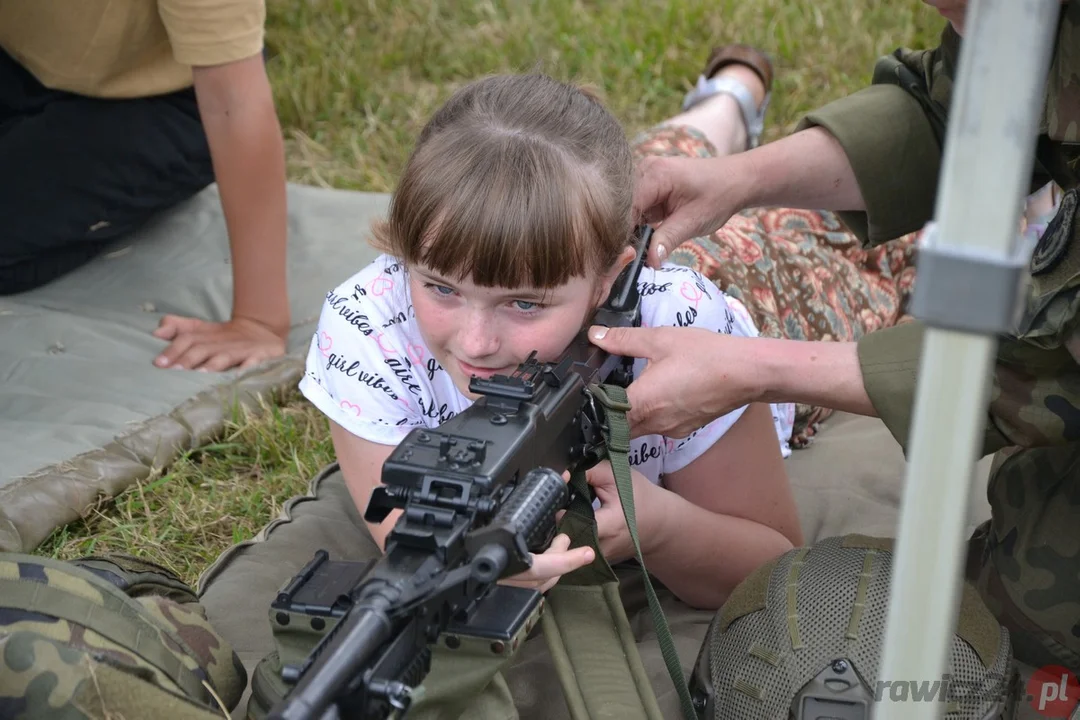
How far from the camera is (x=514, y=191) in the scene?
2.24 metres

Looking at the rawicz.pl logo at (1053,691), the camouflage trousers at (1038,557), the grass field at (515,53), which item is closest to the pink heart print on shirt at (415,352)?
the camouflage trousers at (1038,557)

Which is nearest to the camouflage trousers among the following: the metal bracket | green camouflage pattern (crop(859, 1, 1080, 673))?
green camouflage pattern (crop(859, 1, 1080, 673))

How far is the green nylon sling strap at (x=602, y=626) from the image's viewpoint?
2.11 meters

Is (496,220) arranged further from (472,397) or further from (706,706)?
(706,706)

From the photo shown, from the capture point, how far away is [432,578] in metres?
1.58

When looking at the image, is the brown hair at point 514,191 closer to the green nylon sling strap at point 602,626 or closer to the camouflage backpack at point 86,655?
the green nylon sling strap at point 602,626

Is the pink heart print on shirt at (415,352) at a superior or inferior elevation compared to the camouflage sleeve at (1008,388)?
inferior

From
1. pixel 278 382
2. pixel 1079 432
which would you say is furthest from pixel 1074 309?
pixel 278 382

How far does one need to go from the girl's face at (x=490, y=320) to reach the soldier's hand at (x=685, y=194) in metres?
0.66

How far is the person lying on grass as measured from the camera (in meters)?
2.23

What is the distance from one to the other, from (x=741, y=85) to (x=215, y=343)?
1987 mm

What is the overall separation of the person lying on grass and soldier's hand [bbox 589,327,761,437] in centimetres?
11

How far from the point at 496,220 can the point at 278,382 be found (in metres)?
1.76

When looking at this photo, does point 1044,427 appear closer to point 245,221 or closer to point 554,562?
point 554,562
